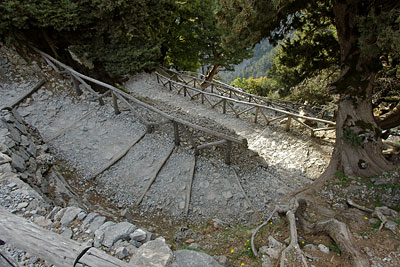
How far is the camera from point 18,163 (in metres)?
4.87

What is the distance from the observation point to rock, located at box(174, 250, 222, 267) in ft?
10.1

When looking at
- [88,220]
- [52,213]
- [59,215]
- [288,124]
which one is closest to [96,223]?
[88,220]

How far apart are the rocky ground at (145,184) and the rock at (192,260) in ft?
0.10

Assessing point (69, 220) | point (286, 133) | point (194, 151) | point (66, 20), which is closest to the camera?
point (69, 220)

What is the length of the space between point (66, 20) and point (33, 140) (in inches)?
202

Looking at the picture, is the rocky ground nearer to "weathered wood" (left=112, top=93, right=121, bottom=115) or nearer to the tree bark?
"weathered wood" (left=112, top=93, right=121, bottom=115)

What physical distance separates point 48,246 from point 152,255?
1208 mm

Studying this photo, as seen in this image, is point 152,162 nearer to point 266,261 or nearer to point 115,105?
point 115,105

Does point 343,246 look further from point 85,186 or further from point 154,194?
point 85,186

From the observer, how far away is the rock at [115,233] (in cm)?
325

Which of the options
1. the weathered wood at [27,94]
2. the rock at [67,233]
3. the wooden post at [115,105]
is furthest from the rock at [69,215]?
the weathered wood at [27,94]

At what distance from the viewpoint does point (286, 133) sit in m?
10.3

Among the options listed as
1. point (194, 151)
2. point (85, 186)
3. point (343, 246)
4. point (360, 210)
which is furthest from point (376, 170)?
point (85, 186)

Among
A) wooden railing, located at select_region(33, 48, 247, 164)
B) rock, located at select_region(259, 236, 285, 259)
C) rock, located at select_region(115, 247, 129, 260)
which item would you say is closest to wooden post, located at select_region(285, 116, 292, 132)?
wooden railing, located at select_region(33, 48, 247, 164)
